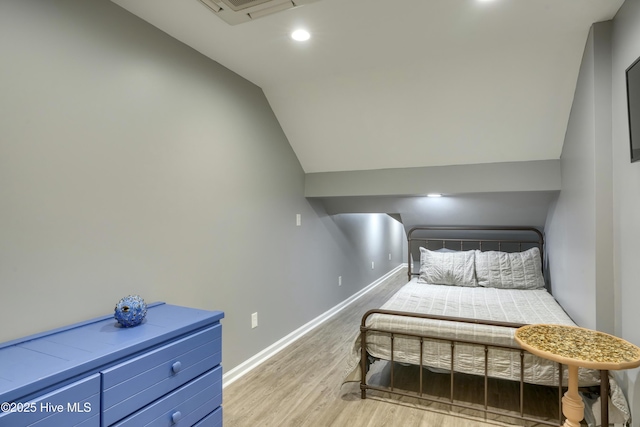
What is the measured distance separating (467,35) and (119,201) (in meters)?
2.23

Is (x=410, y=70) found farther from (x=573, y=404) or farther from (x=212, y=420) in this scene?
(x=212, y=420)

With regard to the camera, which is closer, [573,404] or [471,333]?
[573,404]

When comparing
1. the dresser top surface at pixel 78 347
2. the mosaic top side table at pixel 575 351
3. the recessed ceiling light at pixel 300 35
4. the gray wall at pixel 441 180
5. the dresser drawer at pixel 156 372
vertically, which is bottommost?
the dresser drawer at pixel 156 372

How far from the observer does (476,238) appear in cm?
430

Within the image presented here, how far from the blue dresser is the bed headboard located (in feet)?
10.8

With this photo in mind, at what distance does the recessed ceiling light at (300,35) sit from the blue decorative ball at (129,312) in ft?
5.64

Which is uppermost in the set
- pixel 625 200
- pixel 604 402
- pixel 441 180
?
pixel 441 180

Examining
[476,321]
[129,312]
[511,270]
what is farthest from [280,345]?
[511,270]

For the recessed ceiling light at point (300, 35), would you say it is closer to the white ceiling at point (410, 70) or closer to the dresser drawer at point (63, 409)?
the white ceiling at point (410, 70)

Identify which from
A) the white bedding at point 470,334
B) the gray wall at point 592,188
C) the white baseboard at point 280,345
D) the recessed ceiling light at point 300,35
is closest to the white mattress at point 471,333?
the white bedding at point 470,334

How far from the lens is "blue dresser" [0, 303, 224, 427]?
1.10m

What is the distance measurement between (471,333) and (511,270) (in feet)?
5.68

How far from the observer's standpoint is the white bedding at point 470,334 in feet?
6.93

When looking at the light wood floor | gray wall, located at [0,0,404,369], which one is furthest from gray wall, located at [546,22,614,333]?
gray wall, located at [0,0,404,369]
